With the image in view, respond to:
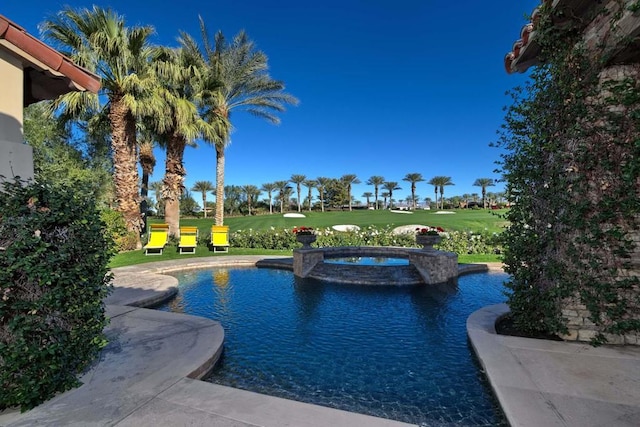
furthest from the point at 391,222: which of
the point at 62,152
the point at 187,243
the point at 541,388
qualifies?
the point at 541,388

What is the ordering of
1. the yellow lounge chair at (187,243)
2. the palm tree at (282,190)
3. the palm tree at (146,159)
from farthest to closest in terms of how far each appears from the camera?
1. the palm tree at (282,190)
2. the palm tree at (146,159)
3. the yellow lounge chair at (187,243)

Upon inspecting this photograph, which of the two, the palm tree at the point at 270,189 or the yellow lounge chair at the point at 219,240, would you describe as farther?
the palm tree at the point at 270,189

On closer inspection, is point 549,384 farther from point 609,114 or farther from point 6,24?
point 6,24

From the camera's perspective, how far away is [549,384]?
2824 millimetres

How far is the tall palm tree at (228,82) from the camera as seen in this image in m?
15.7

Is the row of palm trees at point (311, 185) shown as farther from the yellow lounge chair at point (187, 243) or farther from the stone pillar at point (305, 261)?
the stone pillar at point (305, 261)

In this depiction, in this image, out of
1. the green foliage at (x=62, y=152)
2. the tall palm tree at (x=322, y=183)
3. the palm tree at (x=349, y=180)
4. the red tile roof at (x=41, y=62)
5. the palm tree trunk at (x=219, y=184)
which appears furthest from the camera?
the tall palm tree at (x=322, y=183)

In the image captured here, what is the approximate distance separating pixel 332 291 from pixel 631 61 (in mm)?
6136

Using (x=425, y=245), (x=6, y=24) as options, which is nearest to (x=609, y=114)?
(x=425, y=245)

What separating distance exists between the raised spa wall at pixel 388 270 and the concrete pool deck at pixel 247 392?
3.56 m

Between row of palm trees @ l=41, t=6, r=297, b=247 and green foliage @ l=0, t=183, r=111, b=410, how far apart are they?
38.2 feet

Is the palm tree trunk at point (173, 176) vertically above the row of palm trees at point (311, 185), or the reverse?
the row of palm trees at point (311, 185)

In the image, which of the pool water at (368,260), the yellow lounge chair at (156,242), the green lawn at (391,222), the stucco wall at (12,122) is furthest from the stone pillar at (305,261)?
the green lawn at (391,222)

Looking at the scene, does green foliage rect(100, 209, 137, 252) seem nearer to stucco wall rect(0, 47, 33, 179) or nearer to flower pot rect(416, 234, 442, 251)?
stucco wall rect(0, 47, 33, 179)
